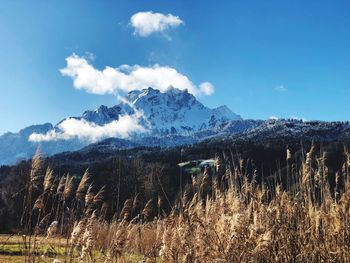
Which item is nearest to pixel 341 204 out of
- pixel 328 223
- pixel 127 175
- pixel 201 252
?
pixel 328 223

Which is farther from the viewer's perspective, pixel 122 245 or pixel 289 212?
pixel 289 212

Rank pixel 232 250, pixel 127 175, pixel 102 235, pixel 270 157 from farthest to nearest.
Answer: pixel 270 157, pixel 127 175, pixel 102 235, pixel 232 250

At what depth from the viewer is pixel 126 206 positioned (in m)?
5.25

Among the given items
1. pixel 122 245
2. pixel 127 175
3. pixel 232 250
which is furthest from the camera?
pixel 127 175

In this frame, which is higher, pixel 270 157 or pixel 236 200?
pixel 270 157

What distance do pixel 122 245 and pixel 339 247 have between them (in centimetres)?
237

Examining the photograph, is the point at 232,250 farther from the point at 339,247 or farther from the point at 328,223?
the point at 328,223

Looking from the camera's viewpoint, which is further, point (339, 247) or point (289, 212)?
point (289, 212)

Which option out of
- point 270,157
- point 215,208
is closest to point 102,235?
point 215,208

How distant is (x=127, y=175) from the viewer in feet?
150

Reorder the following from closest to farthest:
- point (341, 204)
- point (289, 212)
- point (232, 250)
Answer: point (232, 250), point (289, 212), point (341, 204)

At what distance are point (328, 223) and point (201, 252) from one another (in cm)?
188

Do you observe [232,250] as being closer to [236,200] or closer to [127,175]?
[236,200]

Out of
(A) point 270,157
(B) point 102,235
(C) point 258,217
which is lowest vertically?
(B) point 102,235
